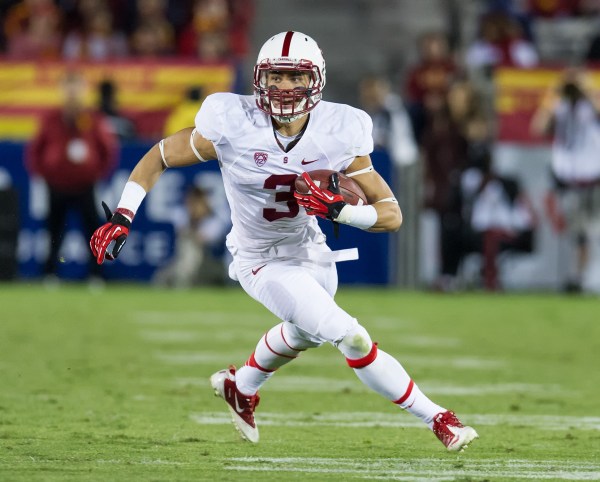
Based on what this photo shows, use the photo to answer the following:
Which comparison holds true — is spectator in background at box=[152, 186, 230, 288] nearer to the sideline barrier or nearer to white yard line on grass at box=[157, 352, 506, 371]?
the sideline barrier

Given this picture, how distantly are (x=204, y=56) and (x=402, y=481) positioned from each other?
9.40m

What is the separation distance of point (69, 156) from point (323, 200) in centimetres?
728

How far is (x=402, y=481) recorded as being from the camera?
15.4 feet

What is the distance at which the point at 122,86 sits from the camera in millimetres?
13555

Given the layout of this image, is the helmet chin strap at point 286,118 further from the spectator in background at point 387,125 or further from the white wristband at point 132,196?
the spectator in background at point 387,125

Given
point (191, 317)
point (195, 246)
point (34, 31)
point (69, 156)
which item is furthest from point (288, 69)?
point (34, 31)

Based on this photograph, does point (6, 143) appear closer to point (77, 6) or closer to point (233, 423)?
point (77, 6)

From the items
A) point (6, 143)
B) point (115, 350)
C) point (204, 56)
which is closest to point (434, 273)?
point (204, 56)

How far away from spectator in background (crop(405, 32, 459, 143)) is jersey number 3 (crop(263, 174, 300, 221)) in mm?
7775

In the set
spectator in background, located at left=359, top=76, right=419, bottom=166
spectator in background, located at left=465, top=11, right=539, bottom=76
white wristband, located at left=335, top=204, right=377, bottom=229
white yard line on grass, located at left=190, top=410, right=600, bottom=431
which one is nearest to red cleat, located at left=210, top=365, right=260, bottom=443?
white yard line on grass, located at left=190, top=410, right=600, bottom=431

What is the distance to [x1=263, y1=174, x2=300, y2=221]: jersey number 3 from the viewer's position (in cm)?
552

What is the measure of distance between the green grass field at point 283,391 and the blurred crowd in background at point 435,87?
588mm

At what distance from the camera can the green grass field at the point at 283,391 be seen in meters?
5.07

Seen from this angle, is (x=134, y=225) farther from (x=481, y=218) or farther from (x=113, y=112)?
(x=481, y=218)
